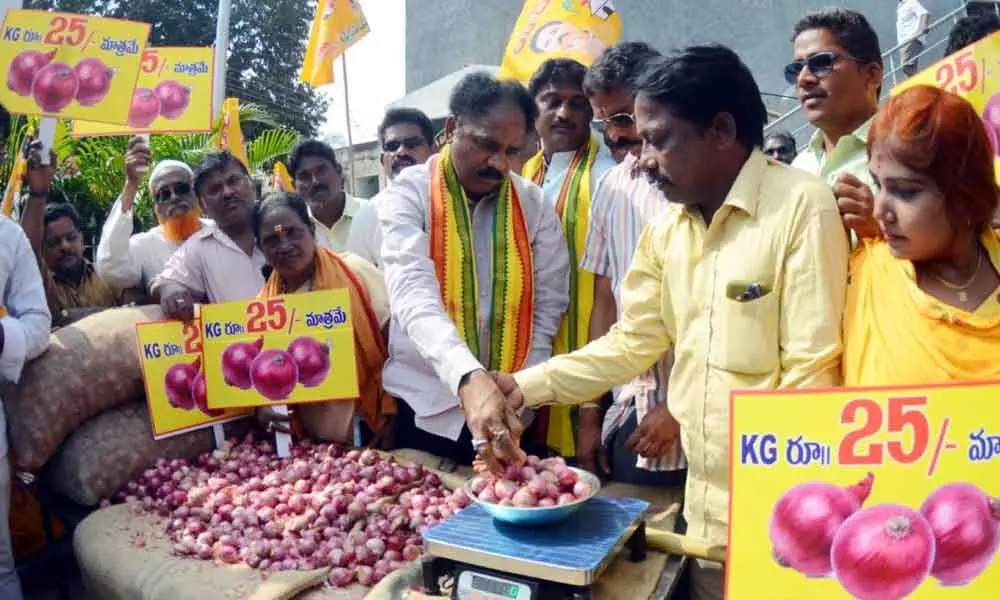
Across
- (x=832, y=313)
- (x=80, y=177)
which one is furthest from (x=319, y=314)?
(x=80, y=177)

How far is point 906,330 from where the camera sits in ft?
4.75

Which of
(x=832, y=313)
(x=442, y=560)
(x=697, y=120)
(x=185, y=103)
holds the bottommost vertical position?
(x=442, y=560)

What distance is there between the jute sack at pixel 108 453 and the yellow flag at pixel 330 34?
5486 millimetres

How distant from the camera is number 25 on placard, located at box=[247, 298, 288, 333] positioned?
290 centimetres

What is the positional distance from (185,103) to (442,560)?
152 inches

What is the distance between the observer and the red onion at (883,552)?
1266 mm

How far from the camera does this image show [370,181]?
17484 millimetres

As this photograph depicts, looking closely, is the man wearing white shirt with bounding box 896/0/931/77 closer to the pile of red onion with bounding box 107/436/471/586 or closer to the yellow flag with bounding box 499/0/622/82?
the yellow flag with bounding box 499/0/622/82

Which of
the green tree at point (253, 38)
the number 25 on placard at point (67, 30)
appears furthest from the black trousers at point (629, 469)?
the green tree at point (253, 38)

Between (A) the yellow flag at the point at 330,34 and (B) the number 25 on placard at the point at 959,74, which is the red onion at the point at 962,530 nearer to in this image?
(B) the number 25 on placard at the point at 959,74

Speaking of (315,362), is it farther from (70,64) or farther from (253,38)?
(253,38)

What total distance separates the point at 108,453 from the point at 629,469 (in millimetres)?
1901

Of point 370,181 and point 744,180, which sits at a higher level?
point 370,181

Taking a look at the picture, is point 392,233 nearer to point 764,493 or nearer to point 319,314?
point 319,314
